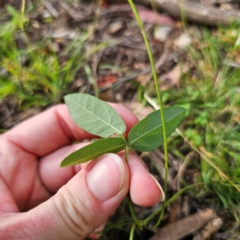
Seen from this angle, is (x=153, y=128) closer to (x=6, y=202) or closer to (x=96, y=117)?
(x=96, y=117)

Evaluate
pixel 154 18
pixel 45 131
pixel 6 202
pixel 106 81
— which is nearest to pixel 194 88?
pixel 106 81

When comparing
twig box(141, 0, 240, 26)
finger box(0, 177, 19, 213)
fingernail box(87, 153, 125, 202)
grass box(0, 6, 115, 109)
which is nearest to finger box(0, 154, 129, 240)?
fingernail box(87, 153, 125, 202)

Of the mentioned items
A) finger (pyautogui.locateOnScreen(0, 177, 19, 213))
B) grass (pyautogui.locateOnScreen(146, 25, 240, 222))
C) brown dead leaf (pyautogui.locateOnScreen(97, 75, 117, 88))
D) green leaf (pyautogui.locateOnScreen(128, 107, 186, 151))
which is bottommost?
grass (pyautogui.locateOnScreen(146, 25, 240, 222))

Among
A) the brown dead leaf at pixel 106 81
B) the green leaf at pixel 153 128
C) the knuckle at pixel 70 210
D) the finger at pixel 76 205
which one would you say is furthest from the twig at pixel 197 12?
the knuckle at pixel 70 210

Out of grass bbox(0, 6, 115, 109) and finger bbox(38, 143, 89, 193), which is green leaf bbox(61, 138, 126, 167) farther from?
grass bbox(0, 6, 115, 109)

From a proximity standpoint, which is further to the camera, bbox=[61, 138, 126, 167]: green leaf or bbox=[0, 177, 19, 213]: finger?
bbox=[0, 177, 19, 213]: finger

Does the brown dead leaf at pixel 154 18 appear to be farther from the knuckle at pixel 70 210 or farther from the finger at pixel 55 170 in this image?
the knuckle at pixel 70 210

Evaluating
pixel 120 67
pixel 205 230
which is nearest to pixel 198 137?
pixel 205 230
